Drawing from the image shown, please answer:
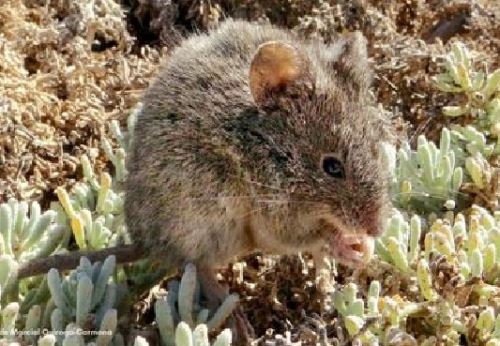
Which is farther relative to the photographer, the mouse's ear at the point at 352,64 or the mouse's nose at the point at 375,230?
the mouse's ear at the point at 352,64

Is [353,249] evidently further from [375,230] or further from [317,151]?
[317,151]

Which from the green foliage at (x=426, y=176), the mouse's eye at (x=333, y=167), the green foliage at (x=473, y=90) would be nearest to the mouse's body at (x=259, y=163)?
the mouse's eye at (x=333, y=167)

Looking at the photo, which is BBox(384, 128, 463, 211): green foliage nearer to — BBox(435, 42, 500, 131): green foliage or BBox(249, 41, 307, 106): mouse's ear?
BBox(435, 42, 500, 131): green foliage

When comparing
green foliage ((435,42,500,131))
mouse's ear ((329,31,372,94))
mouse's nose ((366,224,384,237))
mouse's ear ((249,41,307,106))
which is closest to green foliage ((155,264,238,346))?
mouse's nose ((366,224,384,237))

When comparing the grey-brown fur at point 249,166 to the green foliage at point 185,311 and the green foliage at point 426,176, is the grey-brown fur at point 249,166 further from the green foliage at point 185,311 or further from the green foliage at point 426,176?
the green foliage at point 426,176

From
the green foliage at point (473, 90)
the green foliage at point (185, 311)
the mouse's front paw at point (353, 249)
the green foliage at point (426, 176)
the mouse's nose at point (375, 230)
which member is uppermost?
the green foliage at point (473, 90)

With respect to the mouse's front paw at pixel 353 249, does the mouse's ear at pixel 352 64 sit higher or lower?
higher

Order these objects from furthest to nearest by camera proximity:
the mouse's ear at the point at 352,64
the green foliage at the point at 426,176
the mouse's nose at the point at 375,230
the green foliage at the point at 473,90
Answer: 1. the green foliage at the point at 473,90
2. the green foliage at the point at 426,176
3. the mouse's ear at the point at 352,64
4. the mouse's nose at the point at 375,230
